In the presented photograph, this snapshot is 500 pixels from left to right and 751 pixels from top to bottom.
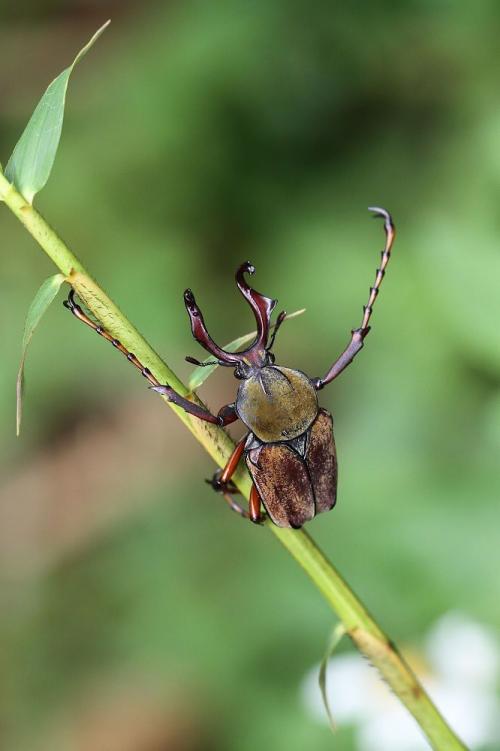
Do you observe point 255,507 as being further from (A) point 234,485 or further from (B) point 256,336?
(B) point 256,336

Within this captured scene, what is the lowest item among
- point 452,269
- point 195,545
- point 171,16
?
point 195,545

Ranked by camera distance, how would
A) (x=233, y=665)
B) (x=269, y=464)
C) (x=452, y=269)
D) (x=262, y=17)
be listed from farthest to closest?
(x=262, y=17)
(x=233, y=665)
(x=452, y=269)
(x=269, y=464)

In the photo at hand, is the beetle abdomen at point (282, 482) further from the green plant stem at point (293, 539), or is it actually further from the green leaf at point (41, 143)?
the green leaf at point (41, 143)

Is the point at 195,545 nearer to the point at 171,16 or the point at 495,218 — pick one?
the point at 495,218

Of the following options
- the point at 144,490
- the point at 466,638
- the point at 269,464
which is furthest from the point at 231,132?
the point at 269,464

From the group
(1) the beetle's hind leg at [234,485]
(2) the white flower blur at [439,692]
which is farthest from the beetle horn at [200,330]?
(2) the white flower blur at [439,692]

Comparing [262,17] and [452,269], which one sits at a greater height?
[262,17]

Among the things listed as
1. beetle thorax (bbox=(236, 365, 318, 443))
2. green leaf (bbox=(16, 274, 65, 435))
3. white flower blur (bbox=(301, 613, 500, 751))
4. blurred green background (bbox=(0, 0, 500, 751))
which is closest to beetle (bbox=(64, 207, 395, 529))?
beetle thorax (bbox=(236, 365, 318, 443))

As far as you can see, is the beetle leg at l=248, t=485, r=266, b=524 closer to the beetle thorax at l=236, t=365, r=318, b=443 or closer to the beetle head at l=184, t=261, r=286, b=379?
the beetle thorax at l=236, t=365, r=318, b=443
